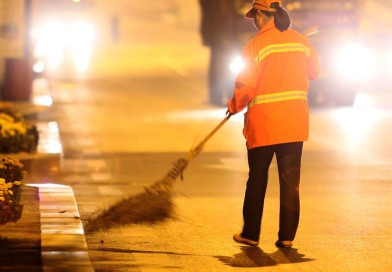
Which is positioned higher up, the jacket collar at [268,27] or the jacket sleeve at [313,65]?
the jacket collar at [268,27]

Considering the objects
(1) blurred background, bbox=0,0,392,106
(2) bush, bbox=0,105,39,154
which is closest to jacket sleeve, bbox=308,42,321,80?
(1) blurred background, bbox=0,0,392,106

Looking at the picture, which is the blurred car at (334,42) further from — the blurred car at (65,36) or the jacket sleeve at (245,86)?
the jacket sleeve at (245,86)

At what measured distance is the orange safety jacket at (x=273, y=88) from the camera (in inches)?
335

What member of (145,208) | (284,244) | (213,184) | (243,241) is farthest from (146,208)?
(213,184)

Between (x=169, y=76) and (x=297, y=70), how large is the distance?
24.8 m

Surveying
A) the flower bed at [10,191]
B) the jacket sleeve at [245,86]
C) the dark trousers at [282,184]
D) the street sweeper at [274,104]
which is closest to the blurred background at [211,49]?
the street sweeper at [274,104]

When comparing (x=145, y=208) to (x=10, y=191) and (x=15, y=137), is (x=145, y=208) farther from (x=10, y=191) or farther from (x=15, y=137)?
(x=15, y=137)

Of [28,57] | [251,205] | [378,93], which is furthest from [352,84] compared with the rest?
[251,205]

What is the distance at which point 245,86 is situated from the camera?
334 inches

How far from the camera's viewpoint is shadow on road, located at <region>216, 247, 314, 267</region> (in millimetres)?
8195

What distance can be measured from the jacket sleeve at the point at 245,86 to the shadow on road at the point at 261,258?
99 centimetres

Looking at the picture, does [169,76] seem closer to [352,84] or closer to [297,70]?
[352,84]

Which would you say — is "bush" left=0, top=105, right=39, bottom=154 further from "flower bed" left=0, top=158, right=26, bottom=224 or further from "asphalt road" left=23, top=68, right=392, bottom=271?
"flower bed" left=0, top=158, right=26, bottom=224

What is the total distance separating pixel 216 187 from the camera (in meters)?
12.4
